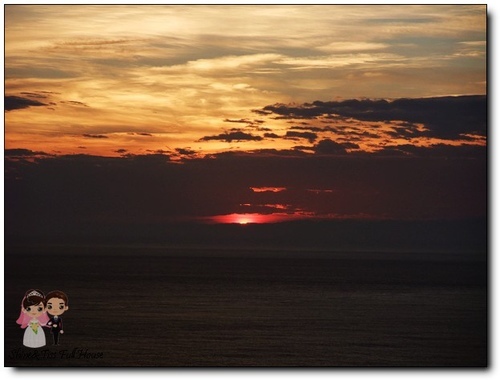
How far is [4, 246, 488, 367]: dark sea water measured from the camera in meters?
5.33

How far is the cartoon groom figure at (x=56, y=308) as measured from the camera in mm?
5438

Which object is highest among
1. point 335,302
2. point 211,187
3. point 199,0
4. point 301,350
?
point 199,0

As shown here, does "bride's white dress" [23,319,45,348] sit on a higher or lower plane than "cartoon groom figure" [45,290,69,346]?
lower

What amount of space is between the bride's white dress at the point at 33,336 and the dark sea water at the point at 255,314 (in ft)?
0.13

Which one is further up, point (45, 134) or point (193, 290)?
point (45, 134)

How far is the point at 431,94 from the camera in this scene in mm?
5469

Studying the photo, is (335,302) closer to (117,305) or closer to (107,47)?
(117,305)

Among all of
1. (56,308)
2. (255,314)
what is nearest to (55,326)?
(56,308)

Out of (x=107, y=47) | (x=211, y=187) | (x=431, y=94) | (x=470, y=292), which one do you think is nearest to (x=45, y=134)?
(x=107, y=47)

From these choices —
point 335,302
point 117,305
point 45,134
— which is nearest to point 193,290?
point 117,305

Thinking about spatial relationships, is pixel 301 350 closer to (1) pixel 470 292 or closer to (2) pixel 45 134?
(1) pixel 470 292

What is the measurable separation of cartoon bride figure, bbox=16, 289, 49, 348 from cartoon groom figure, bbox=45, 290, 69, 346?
1.7 inches

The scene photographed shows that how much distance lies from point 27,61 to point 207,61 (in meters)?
1.23

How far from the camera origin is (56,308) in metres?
5.45
